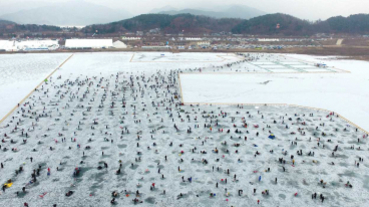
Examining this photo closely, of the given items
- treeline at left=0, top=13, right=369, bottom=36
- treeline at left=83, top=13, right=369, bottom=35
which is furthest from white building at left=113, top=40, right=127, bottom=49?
treeline at left=83, top=13, right=369, bottom=35

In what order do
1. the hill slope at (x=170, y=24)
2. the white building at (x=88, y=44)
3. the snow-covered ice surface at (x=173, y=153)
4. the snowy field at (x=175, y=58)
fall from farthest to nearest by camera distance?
the hill slope at (x=170, y=24), the white building at (x=88, y=44), the snowy field at (x=175, y=58), the snow-covered ice surface at (x=173, y=153)

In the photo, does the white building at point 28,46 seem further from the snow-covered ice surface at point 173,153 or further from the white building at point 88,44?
the snow-covered ice surface at point 173,153

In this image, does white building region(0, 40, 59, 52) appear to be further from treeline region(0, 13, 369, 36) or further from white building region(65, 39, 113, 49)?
treeline region(0, 13, 369, 36)

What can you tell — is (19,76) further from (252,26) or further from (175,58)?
(252,26)

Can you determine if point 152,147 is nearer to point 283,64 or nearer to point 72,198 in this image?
point 72,198

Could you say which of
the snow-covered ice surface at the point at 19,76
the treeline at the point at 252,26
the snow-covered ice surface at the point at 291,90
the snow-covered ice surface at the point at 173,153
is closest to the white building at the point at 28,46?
the snow-covered ice surface at the point at 19,76

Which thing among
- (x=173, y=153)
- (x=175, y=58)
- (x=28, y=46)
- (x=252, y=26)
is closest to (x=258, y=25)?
(x=252, y=26)
